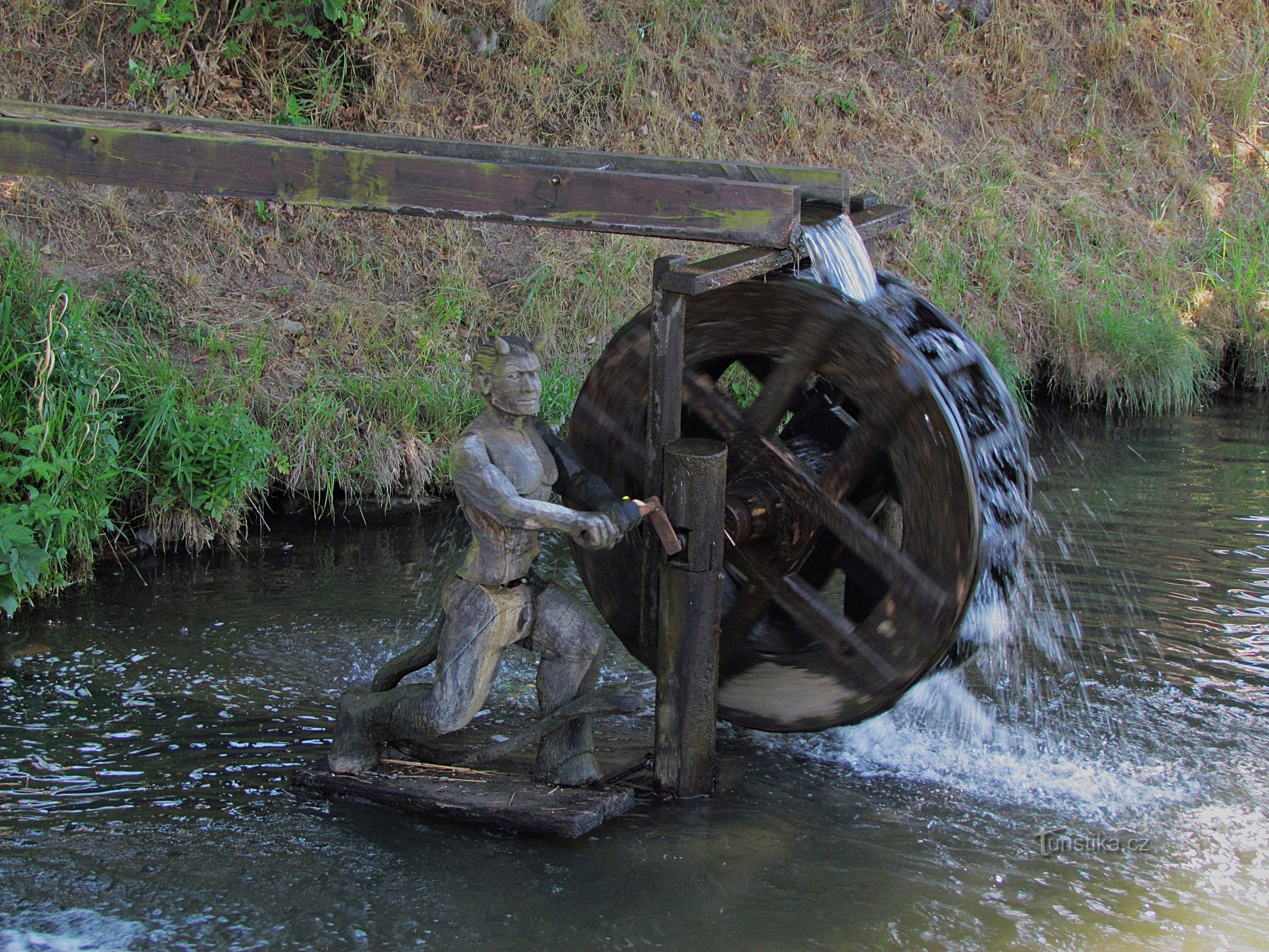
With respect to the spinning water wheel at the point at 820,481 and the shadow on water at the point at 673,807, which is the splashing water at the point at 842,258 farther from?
the shadow on water at the point at 673,807

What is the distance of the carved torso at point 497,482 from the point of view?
12.8 feet

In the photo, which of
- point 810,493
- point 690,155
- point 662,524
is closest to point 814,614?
point 810,493

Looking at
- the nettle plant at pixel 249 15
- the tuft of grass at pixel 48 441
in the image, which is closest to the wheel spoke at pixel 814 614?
the tuft of grass at pixel 48 441

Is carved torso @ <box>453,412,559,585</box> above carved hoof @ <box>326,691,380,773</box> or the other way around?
above

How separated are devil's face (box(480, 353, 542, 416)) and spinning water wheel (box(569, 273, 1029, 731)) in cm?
76

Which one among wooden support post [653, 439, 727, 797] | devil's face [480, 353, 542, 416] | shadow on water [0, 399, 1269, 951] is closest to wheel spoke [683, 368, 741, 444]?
wooden support post [653, 439, 727, 797]

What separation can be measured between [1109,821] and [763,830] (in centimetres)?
117

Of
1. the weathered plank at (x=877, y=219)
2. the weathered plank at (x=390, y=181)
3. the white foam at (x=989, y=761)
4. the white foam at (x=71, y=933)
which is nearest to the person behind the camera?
the white foam at (x=71, y=933)

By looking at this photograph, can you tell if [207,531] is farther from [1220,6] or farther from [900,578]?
[1220,6]

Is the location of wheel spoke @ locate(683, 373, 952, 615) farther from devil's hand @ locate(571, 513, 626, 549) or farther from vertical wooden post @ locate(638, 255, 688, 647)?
devil's hand @ locate(571, 513, 626, 549)

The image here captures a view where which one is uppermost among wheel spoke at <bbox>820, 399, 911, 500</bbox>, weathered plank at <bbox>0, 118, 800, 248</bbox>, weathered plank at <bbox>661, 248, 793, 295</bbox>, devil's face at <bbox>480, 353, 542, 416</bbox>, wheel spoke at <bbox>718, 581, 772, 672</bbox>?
weathered plank at <bbox>0, 118, 800, 248</bbox>

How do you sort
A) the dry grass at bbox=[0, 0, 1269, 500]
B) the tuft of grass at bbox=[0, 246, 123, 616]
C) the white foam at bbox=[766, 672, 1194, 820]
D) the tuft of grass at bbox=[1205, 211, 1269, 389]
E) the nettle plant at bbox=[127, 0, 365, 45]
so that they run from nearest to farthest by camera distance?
the white foam at bbox=[766, 672, 1194, 820] < the tuft of grass at bbox=[0, 246, 123, 616] < the dry grass at bbox=[0, 0, 1269, 500] < the nettle plant at bbox=[127, 0, 365, 45] < the tuft of grass at bbox=[1205, 211, 1269, 389]

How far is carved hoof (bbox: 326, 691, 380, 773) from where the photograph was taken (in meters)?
4.22

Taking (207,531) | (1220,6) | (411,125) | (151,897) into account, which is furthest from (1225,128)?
(151,897)
